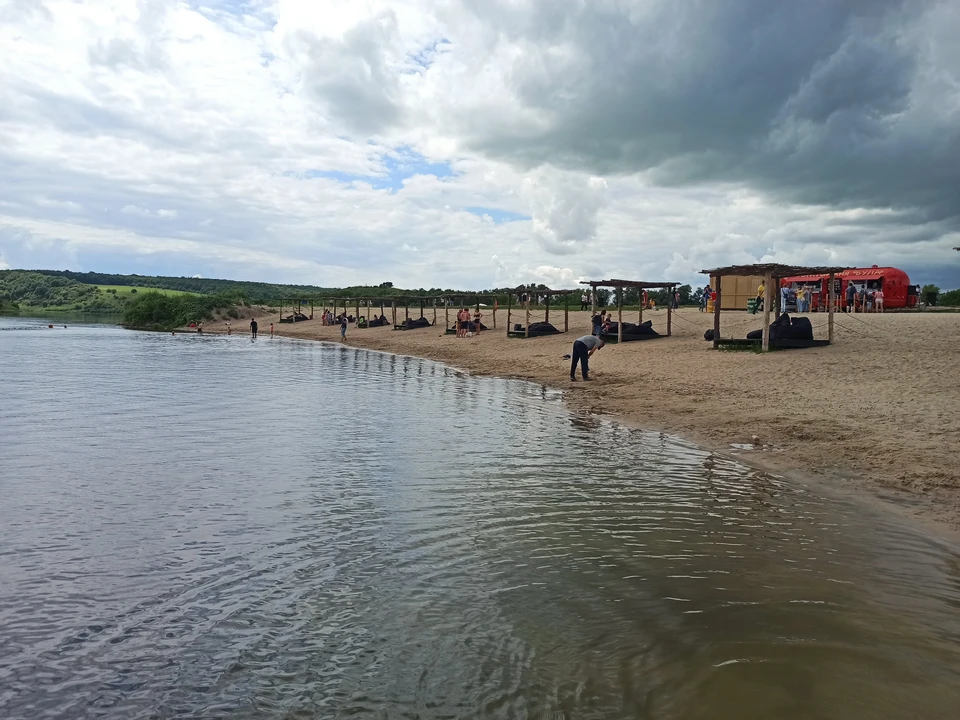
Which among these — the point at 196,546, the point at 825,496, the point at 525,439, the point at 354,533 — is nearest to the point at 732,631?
the point at 354,533

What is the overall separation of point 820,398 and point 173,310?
263 ft

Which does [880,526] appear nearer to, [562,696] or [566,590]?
[566,590]

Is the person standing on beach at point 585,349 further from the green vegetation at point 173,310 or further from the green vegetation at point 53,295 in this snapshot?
the green vegetation at point 53,295

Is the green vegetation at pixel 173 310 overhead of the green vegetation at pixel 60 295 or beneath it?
beneath

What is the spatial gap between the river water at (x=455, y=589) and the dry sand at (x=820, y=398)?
4.09ft

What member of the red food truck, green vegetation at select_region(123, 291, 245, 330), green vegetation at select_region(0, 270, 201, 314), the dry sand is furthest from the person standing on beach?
green vegetation at select_region(0, 270, 201, 314)

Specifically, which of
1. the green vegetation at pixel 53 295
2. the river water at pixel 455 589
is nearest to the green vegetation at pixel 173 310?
the green vegetation at pixel 53 295

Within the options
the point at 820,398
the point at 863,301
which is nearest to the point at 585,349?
the point at 820,398

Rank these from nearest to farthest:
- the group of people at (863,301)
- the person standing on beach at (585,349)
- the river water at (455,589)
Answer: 1. the river water at (455,589)
2. the person standing on beach at (585,349)
3. the group of people at (863,301)

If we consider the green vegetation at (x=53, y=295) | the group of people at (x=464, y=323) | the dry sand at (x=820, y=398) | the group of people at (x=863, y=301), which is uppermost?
the green vegetation at (x=53, y=295)

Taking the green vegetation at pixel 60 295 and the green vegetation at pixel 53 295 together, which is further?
the green vegetation at pixel 53 295

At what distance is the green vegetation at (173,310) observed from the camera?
78062 millimetres

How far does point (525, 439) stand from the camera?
13.0 m

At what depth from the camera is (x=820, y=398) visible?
14992 millimetres
